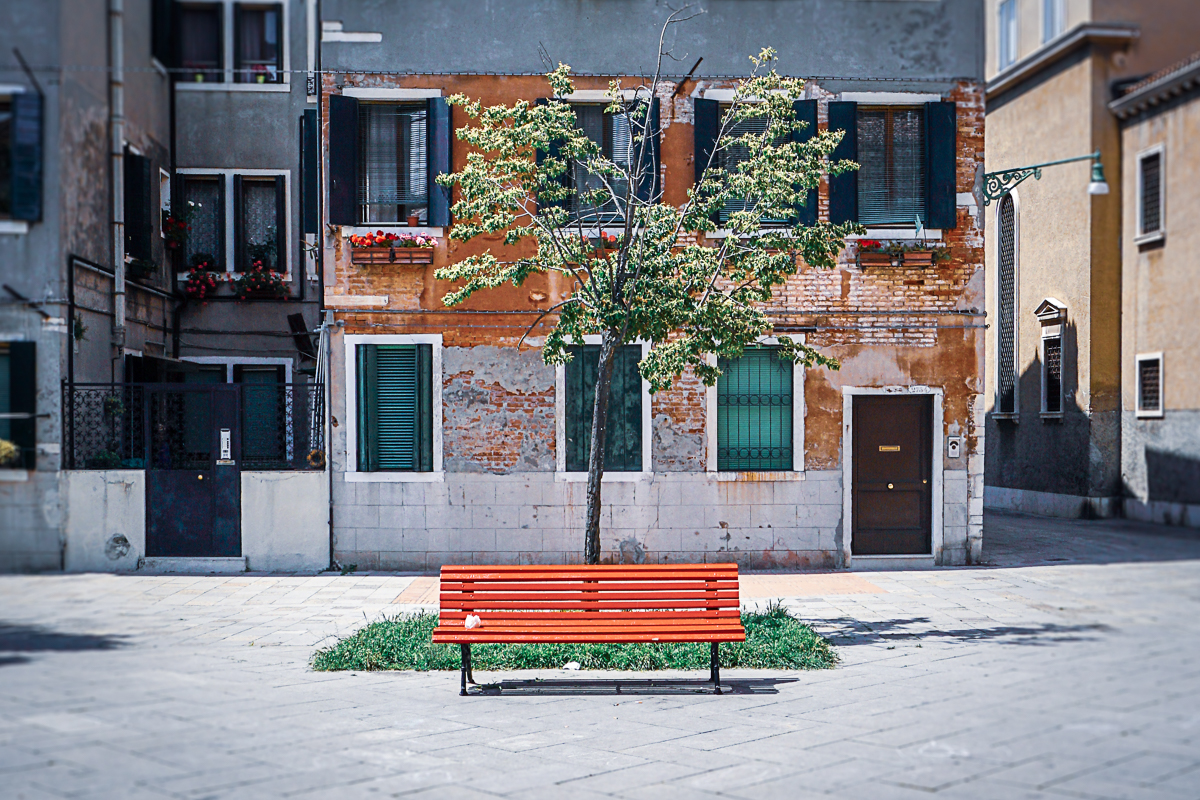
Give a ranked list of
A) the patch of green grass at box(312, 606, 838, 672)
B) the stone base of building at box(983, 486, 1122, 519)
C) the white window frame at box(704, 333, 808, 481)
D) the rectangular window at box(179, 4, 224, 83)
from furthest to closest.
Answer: the white window frame at box(704, 333, 808, 481)
the patch of green grass at box(312, 606, 838, 672)
the rectangular window at box(179, 4, 224, 83)
the stone base of building at box(983, 486, 1122, 519)

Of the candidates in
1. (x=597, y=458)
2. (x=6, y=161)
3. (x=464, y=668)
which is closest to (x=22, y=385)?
(x=6, y=161)

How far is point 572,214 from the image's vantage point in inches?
239

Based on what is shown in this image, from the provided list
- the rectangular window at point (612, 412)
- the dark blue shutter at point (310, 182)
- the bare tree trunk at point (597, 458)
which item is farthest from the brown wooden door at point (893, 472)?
the dark blue shutter at point (310, 182)

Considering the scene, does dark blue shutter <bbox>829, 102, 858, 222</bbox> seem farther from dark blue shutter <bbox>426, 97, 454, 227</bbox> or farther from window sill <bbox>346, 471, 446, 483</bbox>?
window sill <bbox>346, 471, 446, 483</bbox>

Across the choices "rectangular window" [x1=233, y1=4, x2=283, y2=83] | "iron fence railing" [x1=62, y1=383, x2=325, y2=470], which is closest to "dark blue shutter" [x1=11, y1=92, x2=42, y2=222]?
"rectangular window" [x1=233, y1=4, x2=283, y2=83]

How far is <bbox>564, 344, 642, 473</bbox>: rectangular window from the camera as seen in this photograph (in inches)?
379

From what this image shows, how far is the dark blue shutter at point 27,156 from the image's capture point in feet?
3.65

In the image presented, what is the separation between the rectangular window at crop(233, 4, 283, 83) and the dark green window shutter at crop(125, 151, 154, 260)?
26cm

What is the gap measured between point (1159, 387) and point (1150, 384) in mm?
19

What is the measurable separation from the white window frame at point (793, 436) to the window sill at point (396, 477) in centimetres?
243

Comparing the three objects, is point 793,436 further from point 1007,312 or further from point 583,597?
point 1007,312

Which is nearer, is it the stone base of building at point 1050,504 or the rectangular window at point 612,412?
the stone base of building at point 1050,504

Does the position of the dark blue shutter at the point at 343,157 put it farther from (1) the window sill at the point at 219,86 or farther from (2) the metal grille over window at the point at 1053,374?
(2) the metal grille over window at the point at 1053,374

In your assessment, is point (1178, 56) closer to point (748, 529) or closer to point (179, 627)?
point (179, 627)
